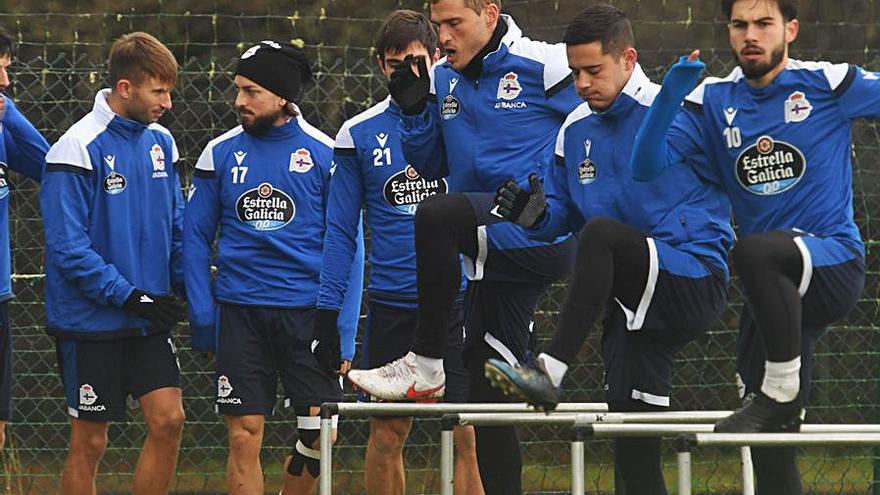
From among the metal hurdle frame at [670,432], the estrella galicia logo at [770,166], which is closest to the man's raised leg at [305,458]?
the metal hurdle frame at [670,432]

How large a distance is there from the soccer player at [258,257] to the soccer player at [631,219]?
146cm

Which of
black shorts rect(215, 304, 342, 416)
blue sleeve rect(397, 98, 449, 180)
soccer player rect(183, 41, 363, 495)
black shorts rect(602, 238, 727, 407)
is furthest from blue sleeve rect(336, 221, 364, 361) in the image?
black shorts rect(602, 238, 727, 407)

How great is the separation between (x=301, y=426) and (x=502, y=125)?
172cm

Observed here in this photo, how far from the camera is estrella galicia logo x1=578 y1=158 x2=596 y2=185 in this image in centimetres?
500

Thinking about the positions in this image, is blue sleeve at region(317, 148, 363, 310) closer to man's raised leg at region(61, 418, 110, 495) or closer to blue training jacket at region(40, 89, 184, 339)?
blue training jacket at region(40, 89, 184, 339)

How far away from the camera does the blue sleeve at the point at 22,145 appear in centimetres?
634

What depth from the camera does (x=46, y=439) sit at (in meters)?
7.25

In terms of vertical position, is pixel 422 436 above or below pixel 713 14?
below

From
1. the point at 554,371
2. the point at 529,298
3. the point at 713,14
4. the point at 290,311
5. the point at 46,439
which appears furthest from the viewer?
the point at 713,14

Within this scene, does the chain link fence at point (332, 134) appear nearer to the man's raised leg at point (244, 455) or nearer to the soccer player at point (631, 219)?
the man's raised leg at point (244, 455)

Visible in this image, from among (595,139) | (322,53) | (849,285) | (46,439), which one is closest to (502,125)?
(595,139)

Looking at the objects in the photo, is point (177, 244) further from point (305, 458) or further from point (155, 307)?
point (305, 458)

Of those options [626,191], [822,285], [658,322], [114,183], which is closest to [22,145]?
[114,183]

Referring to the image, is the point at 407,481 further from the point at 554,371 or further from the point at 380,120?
the point at 554,371
